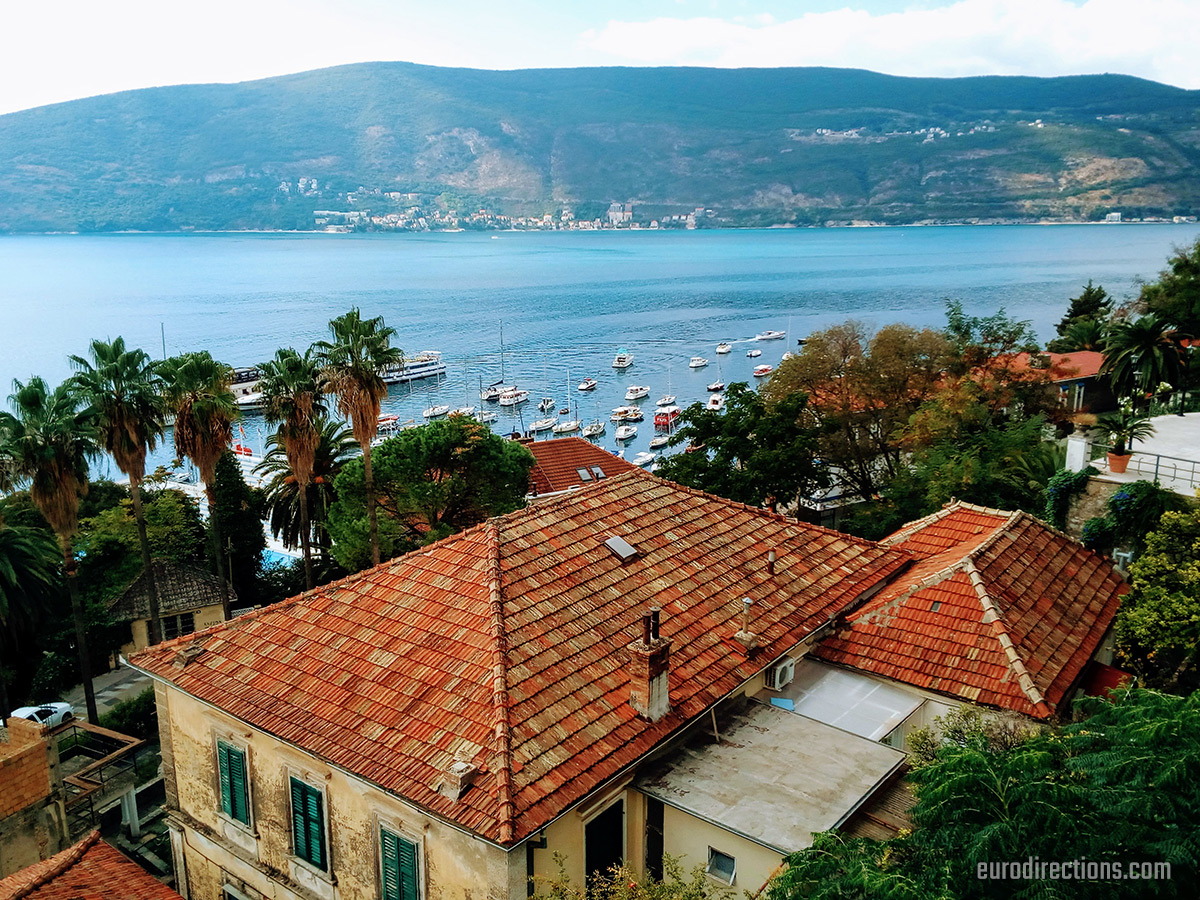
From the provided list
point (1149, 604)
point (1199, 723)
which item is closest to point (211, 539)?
point (1149, 604)

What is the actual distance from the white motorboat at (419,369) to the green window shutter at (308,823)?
11213 cm

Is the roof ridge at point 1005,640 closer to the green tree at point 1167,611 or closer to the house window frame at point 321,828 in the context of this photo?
the green tree at point 1167,611

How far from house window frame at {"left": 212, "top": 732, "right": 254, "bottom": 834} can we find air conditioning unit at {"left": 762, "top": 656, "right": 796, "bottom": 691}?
30.0 ft

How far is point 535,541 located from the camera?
16484 millimetres

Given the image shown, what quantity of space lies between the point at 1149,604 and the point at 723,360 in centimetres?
11924

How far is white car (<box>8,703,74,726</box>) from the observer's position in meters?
28.5

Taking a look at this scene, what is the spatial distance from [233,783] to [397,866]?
4.25 meters

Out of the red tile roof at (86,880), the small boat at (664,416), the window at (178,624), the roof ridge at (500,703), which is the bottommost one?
the small boat at (664,416)

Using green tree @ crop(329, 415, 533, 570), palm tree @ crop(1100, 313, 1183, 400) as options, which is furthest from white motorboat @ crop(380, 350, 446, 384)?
palm tree @ crop(1100, 313, 1183, 400)

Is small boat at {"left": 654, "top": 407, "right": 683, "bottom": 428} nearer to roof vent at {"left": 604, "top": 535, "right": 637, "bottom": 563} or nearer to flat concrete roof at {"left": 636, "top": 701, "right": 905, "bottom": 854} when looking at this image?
roof vent at {"left": 604, "top": 535, "right": 637, "bottom": 563}

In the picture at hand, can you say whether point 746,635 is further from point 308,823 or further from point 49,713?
point 49,713

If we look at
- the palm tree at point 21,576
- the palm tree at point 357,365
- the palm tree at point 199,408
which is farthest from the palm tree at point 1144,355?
the palm tree at point 21,576

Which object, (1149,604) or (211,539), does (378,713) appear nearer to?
(1149,604)

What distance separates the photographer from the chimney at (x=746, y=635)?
1568 centimetres
